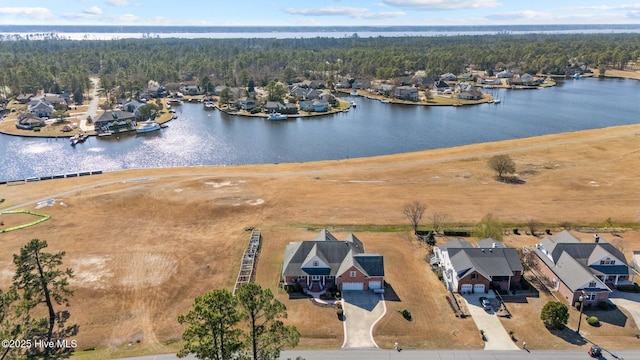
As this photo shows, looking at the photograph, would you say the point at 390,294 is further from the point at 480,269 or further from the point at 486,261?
the point at 486,261

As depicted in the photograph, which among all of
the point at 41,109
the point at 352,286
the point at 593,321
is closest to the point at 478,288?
the point at 593,321

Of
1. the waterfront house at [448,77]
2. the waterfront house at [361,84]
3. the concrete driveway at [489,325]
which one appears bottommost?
the concrete driveway at [489,325]

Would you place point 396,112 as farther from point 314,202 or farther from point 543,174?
point 314,202

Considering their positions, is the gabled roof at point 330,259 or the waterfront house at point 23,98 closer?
the gabled roof at point 330,259

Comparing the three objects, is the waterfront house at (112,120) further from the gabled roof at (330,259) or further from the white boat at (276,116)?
the gabled roof at (330,259)

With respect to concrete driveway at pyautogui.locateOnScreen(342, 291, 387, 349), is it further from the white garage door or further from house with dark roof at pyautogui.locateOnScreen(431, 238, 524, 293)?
the white garage door

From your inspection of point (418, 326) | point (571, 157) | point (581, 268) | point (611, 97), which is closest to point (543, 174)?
point (571, 157)

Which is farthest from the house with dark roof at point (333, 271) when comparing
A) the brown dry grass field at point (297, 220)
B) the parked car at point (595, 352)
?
the parked car at point (595, 352)

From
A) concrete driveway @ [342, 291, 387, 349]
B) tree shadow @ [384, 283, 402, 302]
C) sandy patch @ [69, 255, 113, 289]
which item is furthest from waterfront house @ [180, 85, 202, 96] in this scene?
tree shadow @ [384, 283, 402, 302]
